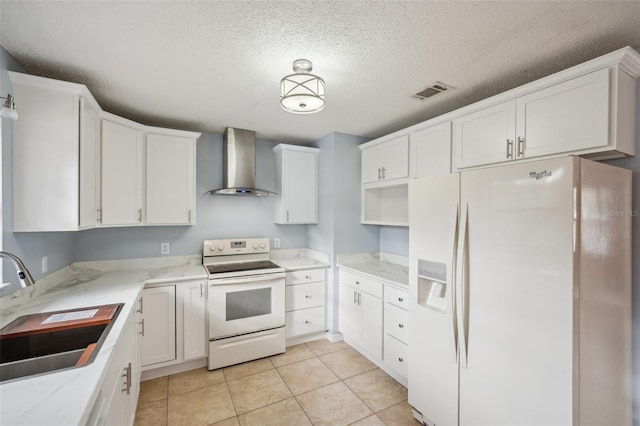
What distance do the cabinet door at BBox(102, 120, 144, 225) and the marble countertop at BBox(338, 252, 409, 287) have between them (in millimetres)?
2166

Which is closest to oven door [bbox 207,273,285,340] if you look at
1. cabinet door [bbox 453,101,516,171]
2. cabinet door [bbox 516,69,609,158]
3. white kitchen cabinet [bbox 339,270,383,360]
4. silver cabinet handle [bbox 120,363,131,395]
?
white kitchen cabinet [bbox 339,270,383,360]

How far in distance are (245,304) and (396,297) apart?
4.90 ft

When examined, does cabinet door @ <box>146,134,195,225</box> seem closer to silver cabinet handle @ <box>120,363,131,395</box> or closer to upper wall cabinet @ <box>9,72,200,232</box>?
upper wall cabinet @ <box>9,72,200,232</box>

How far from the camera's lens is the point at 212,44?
1589 millimetres

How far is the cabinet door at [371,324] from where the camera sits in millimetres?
2690

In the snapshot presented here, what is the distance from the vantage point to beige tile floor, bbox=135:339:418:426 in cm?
209

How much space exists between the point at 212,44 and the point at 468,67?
1599mm

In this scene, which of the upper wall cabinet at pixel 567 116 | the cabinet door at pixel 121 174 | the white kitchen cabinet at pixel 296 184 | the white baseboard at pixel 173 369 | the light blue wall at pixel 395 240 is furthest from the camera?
the white kitchen cabinet at pixel 296 184

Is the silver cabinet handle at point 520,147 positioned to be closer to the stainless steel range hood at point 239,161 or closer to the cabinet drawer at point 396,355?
the cabinet drawer at point 396,355

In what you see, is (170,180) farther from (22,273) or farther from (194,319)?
(22,273)

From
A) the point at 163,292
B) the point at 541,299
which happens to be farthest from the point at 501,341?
the point at 163,292

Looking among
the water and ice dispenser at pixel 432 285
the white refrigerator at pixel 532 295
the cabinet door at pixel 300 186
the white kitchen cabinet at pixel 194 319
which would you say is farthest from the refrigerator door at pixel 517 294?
the white kitchen cabinet at pixel 194 319

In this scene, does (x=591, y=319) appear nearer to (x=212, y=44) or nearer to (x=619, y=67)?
(x=619, y=67)

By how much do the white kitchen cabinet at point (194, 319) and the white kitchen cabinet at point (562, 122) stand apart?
2632 millimetres
